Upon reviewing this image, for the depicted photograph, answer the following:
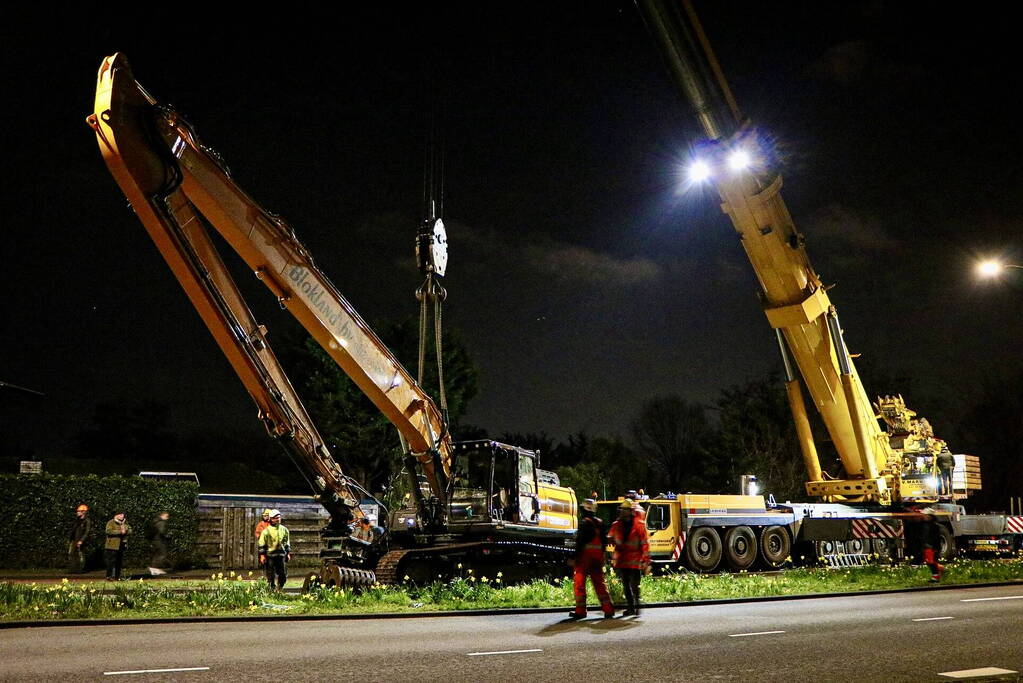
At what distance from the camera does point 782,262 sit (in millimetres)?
21516

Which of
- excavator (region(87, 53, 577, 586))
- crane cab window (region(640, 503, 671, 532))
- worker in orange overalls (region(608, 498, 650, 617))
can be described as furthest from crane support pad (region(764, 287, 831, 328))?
worker in orange overalls (region(608, 498, 650, 617))

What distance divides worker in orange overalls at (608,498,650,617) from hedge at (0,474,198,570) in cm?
1457

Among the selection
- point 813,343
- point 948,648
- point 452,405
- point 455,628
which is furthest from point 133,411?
point 948,648

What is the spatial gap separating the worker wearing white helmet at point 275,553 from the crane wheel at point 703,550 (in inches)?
356

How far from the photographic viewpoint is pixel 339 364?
15.9 metres

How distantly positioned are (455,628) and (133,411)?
55.5 m

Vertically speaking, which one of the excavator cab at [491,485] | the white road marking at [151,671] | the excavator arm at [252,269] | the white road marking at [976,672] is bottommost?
the white road marking at [976,672]

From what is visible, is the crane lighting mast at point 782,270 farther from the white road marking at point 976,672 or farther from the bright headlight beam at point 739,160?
the white road marking at point 976,672

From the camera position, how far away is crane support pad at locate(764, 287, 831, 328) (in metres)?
21.8

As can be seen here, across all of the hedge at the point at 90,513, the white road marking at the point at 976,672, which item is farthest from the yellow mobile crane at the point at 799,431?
the white road marking at the point at 976,672

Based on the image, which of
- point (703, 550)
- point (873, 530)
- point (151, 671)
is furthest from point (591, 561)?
point (873, 530)

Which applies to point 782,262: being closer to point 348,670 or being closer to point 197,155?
point 197,155

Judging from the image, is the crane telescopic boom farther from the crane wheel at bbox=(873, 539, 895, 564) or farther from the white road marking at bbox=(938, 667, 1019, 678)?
the white road marking at bbox=(938, 667, 1019, 678)

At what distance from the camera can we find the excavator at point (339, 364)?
43.9ft
